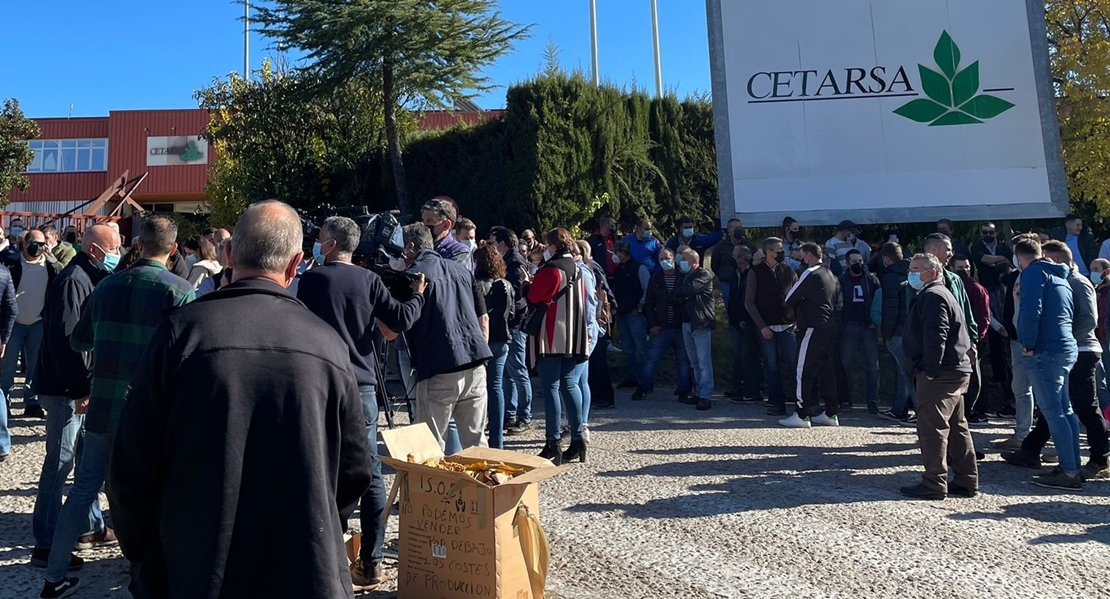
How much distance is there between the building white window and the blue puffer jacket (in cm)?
4353

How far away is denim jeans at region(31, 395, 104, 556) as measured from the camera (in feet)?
14.8

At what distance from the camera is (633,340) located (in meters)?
11.0

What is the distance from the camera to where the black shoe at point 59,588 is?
4.01 meters

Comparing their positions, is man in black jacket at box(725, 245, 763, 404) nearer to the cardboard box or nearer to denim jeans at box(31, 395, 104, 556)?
the cardboard box

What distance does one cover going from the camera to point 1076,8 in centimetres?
1620

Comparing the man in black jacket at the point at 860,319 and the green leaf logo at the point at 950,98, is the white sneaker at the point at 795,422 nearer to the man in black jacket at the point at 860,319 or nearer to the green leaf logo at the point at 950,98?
the man in black jacket at the point at 860,319

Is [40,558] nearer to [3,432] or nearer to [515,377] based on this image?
[3,432]

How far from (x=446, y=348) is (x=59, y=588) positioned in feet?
7.40

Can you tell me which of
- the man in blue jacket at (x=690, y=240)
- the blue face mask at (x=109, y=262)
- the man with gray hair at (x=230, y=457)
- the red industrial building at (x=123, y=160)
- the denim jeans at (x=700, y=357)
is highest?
the red industrial building at (x=123, y=160)

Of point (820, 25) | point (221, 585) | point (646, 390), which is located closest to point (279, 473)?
point (221, 585)

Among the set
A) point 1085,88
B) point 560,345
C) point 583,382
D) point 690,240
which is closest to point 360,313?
point 560,345

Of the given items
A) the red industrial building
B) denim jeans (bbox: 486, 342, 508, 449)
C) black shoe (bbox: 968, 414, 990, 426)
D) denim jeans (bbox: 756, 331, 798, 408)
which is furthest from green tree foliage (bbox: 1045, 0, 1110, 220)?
the red industrial building

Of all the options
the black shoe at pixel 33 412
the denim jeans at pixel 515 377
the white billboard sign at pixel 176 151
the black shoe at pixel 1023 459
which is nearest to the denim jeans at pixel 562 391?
the denim jeans at pixel 515 377

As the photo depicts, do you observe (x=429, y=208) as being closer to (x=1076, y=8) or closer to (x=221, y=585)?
(x=221, y=585)
